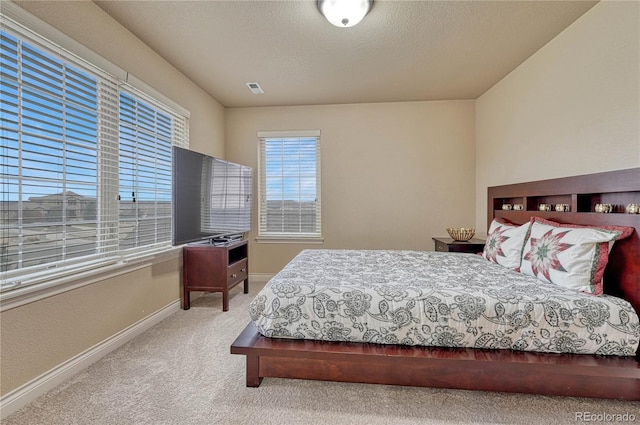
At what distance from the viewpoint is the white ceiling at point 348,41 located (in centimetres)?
202

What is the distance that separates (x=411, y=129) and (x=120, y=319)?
12.6 ft

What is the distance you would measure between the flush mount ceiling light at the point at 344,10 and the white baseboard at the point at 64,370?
2.90 m

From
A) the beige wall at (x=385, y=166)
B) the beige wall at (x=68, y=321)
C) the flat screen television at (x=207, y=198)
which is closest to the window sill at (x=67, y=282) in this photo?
the beige wall at (x=68, y=321)

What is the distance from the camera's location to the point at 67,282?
1775 mm

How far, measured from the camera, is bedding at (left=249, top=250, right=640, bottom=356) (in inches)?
57.8

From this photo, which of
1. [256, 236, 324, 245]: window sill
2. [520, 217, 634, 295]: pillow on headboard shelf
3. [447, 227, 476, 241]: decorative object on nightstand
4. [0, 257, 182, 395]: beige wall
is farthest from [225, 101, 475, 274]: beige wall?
[0, 257, 182, 395]: beige wall

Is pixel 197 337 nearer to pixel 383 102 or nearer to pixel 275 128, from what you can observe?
pixel 275 128

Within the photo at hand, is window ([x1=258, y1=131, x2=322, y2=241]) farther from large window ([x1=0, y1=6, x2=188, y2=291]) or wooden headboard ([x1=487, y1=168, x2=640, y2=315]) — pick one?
wooden headboard ([x1=487, y1=168, x2=640, y2=315])

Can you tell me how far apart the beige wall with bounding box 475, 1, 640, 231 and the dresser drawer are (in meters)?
3.22

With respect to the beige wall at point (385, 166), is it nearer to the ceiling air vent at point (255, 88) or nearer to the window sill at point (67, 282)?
the ceiling air vent at point (255, 88)

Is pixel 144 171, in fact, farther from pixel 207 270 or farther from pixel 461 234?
pixel 461 234

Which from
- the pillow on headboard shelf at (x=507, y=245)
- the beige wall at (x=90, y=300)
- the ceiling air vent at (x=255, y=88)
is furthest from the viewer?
the ceiling air vent at (x=255, y=88)

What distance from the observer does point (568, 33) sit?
2.22 metres

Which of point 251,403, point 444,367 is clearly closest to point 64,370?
point 251,403
